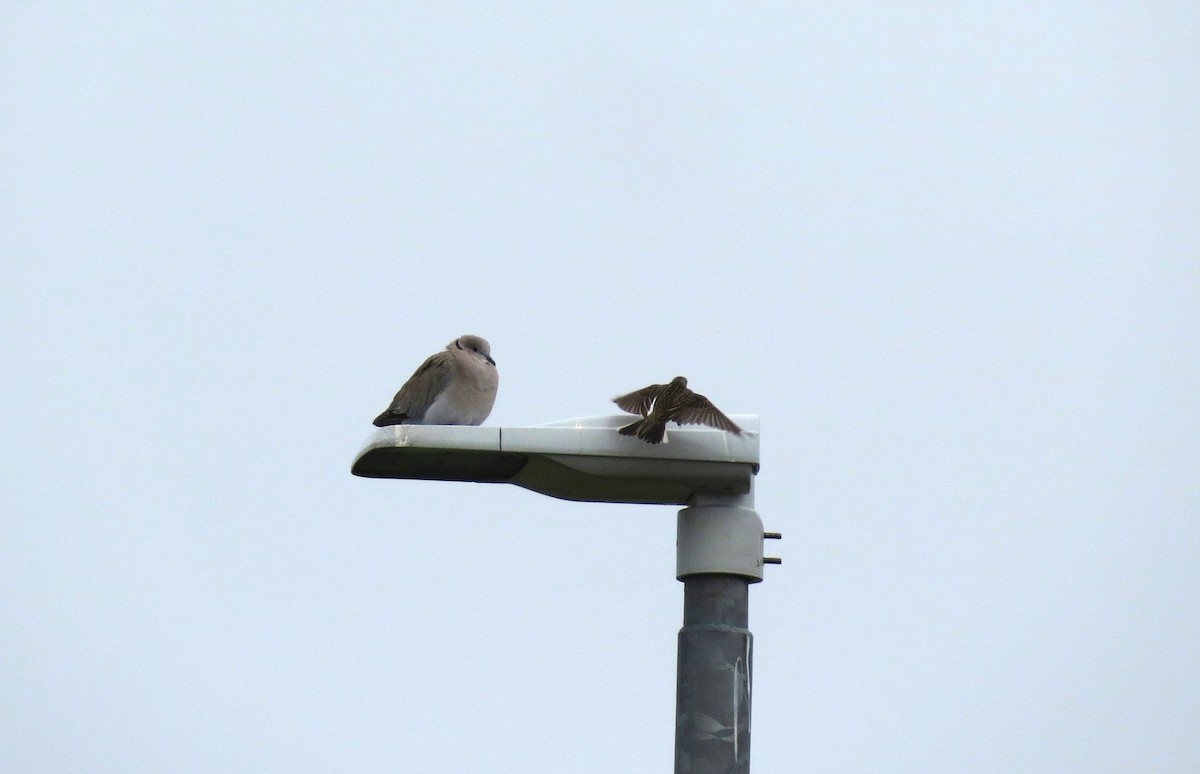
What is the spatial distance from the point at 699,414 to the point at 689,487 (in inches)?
8.8

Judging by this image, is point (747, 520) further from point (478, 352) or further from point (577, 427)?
point (478, 352)

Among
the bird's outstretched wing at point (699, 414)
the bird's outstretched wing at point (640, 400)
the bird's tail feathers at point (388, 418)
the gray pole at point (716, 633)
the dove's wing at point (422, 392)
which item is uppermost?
the dove's wing at point (422, 392)

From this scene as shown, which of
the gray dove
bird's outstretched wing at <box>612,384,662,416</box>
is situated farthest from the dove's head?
bird's outstretched wing at <box>612,384,662,416</box>

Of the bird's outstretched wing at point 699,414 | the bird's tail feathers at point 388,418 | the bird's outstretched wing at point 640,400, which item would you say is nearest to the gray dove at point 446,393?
the bird's tail feathers at point 388,418

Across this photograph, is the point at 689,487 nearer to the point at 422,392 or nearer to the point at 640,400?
the point at 640,400

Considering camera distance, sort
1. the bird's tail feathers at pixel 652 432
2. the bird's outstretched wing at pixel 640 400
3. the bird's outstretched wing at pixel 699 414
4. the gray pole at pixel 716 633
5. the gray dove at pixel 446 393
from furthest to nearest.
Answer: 1. the gray dove at pixel 446 393
2. the bird's outstretched wing at pixel 640 400
3. the bird's outstretched wing at pixel 699 414
4. the bird's tail feathers at pixel 652 432
5. the gray pole at pixel 716 633

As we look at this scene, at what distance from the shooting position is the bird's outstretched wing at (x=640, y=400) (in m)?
4.59

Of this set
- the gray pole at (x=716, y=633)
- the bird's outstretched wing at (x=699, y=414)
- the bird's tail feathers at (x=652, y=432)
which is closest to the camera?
the gray pole at (x=716, y=633)

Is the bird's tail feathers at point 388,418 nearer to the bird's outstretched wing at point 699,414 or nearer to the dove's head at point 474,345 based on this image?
the dove's head at point 474,345

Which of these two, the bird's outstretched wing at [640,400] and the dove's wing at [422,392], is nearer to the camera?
the bird's outstretched wing at [640,400]

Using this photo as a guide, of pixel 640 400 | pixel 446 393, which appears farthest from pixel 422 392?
pixel 640 400

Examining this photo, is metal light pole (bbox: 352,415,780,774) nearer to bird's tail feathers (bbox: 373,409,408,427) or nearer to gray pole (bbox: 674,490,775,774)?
gray pole (bbox: 674,490,775,774)

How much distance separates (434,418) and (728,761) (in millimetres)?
2292

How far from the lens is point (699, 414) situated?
446cm
